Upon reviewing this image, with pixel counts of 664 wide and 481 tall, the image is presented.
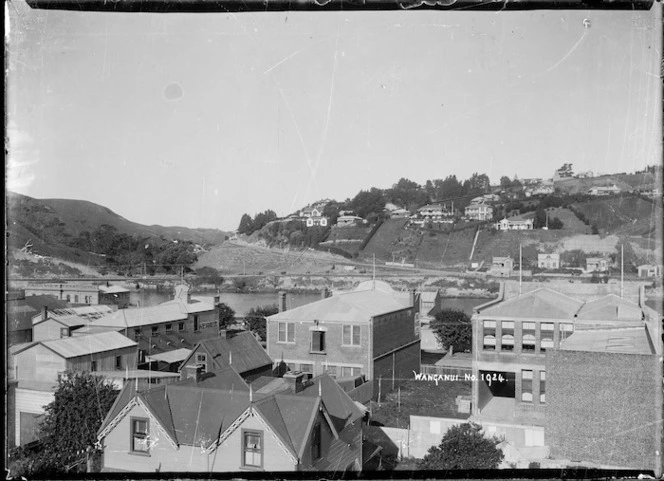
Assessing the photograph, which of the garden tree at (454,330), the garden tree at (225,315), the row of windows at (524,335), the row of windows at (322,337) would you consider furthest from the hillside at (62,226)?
the row of windows at (524,335)

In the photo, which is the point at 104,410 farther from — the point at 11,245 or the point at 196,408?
the point at 11,245

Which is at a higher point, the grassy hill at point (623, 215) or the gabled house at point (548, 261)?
the grassy hill at point (623, 215)

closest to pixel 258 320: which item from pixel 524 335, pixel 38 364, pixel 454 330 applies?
pixel 454 330

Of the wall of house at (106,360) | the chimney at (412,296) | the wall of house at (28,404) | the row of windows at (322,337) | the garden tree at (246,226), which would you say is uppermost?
the garden tree at (246,226)

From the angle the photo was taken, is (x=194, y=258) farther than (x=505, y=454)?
Yes

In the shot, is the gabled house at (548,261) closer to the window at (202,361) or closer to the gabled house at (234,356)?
the gabled house at (234,356)

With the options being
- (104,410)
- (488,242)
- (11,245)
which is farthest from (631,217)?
(11,245)

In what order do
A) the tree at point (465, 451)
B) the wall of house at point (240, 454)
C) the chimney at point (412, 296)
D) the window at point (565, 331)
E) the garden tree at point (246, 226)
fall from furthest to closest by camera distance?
1. the garden tree at point (246, 226)
2. the chimney at point (412, 296)
3. the window at point (565, 331)
4. the tree at point (465, 451)
5. the wall of house at point (240, 454)
